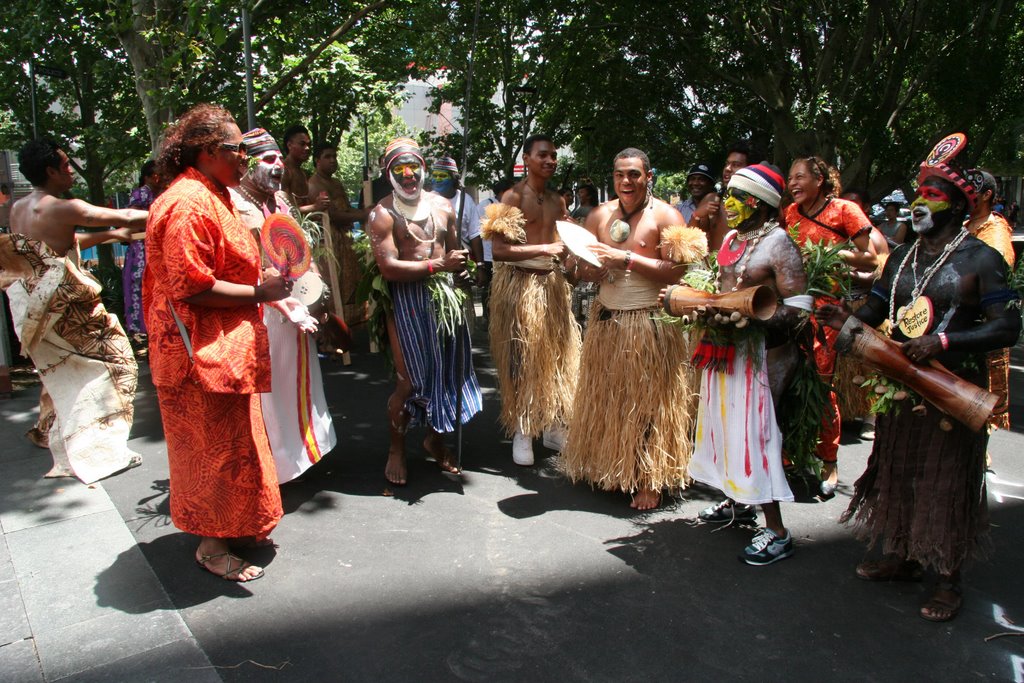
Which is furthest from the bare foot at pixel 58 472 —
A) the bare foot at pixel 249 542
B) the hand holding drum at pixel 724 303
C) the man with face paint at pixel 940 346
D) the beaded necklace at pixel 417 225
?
the man with face paint at pixel 940 346

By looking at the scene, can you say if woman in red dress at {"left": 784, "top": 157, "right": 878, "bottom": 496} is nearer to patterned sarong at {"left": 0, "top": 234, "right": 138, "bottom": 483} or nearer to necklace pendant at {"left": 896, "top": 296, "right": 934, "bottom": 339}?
necklace pendant at {"left": 896, "top": 296, "right": 934, "bottom": 339}

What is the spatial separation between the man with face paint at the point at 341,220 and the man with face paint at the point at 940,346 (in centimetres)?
568

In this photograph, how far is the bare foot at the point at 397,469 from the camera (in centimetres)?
452

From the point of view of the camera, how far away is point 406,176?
433 centimetres

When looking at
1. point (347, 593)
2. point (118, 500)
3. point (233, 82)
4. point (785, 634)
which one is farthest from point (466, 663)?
point (233, 82)

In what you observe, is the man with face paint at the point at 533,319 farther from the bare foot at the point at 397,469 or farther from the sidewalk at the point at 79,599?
the sidewalk at the point at 79,599

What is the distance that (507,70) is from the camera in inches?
444

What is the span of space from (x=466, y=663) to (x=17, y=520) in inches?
108

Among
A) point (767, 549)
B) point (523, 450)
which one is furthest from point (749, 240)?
point (523, 450)

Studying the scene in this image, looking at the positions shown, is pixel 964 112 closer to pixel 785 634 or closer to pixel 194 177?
pixel 785 634

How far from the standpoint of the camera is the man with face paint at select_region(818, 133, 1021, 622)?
9.47 ft

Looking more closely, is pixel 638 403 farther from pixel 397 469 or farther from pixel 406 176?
pixel 406 176

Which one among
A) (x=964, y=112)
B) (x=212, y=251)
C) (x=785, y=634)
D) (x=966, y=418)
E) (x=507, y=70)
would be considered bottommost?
(x=785, y=634)

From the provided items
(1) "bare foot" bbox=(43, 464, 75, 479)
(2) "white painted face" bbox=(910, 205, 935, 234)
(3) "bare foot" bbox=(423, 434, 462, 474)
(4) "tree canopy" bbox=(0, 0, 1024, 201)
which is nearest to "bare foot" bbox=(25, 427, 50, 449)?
(1) "bare foot" bbox=(43, 464, 75, 479)
